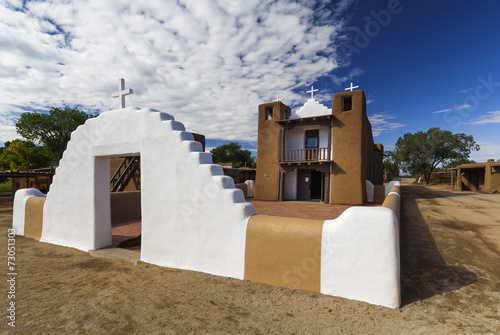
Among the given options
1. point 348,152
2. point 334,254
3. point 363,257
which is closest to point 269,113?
point 348,152

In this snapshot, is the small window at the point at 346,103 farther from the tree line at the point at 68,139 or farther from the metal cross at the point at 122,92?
the tree line at the point at 68,139

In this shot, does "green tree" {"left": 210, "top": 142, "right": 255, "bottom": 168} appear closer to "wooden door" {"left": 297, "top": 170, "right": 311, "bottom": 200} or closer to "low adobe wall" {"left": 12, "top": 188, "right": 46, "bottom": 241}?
"wooden door" {"left": 297, "top": 170, "right": 311, "bottom": 200}

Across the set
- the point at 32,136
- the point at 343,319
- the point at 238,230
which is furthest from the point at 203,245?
the point at 32,136

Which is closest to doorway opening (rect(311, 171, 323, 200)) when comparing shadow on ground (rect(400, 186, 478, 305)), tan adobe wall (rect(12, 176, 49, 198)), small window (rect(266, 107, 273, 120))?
small window (rect(266, 107, 273, 120))

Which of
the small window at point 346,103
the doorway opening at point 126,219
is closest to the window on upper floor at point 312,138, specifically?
the small window at point 346,103

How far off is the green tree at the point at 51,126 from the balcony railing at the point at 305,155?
20678 mm

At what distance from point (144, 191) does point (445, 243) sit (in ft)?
25.0

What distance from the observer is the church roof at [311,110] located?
52.0 ft

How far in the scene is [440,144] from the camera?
34188 millimetres

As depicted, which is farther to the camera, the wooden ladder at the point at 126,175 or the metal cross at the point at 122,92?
the wooden ladder at the point at 126,175

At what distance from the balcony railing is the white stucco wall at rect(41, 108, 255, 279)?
11.9 meters

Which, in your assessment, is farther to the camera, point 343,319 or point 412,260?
point 412,260

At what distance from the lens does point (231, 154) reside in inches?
1996

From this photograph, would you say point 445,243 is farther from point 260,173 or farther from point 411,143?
point 411,143
